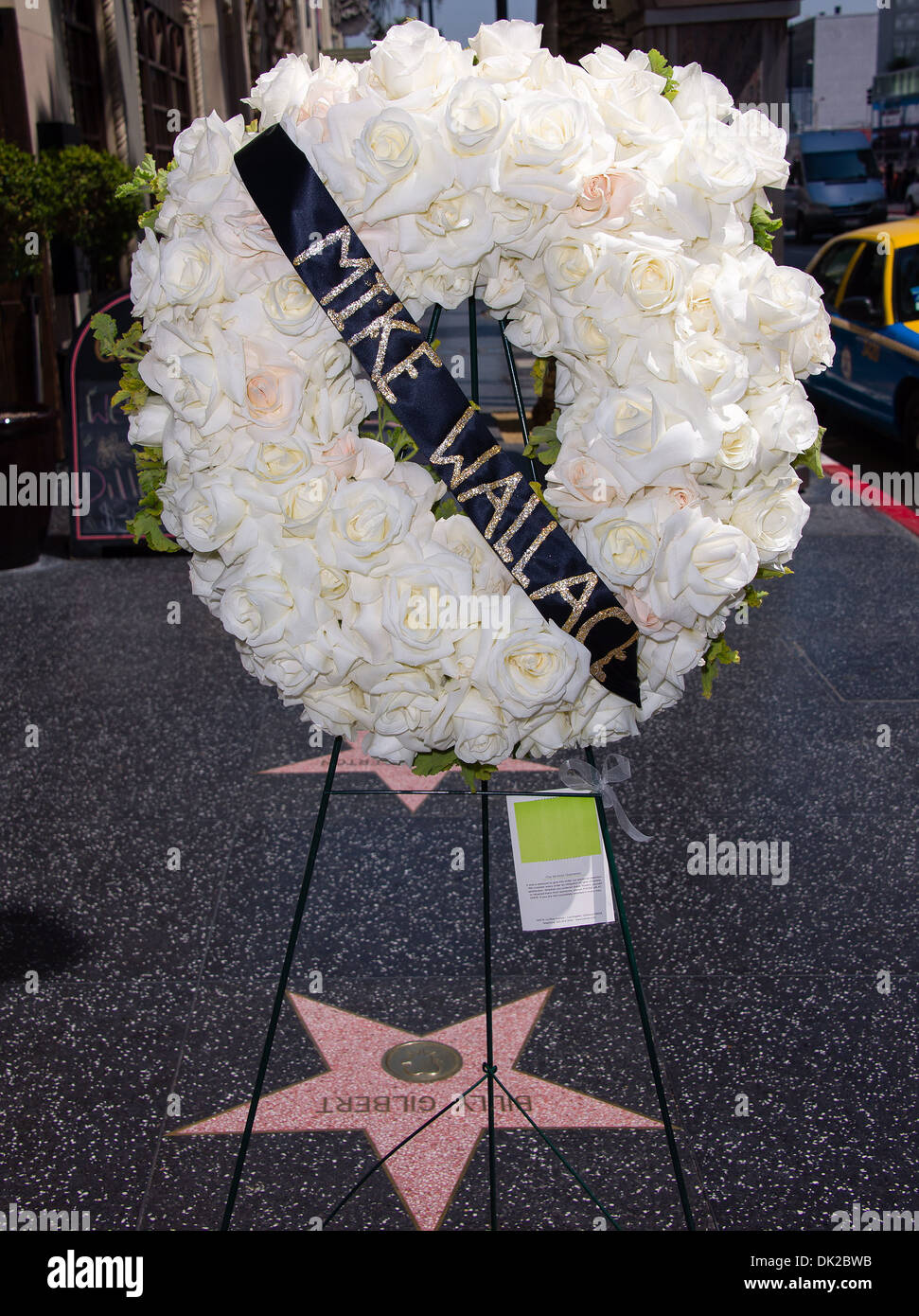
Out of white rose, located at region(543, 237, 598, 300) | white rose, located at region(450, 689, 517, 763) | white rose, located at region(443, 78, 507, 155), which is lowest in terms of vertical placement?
white rose, located at region(450, 689, 517, 763)

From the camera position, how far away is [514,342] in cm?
225

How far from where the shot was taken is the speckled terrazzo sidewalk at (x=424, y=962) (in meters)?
3.18

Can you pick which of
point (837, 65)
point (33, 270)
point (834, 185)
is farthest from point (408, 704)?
point (837, 65)

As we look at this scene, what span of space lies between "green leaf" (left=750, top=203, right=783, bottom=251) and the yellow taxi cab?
8519 millimetres

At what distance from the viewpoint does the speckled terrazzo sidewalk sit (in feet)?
10.4

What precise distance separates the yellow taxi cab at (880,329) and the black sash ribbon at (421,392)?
9008 mm

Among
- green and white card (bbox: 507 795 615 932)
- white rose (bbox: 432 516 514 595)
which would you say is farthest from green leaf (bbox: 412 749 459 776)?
white rose (bbox: 432 516 514 595)

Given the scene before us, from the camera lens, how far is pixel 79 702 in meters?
6.20

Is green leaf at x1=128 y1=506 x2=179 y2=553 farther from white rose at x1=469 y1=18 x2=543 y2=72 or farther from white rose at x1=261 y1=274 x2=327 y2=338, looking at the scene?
white rose at x1=469 y1=18 x2=543 y2=72

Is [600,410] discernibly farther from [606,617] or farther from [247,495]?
[247,495]

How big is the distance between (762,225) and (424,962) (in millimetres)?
2549

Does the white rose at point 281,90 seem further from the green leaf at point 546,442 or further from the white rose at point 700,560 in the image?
the white rose at point 700,560

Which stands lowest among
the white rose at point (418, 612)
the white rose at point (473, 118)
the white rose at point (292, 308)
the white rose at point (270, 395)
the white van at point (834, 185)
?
the white rose at point (418, 612)

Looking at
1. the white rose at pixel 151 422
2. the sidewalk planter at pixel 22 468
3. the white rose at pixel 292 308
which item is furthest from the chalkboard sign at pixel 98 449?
the white rose at pixel 292 308
